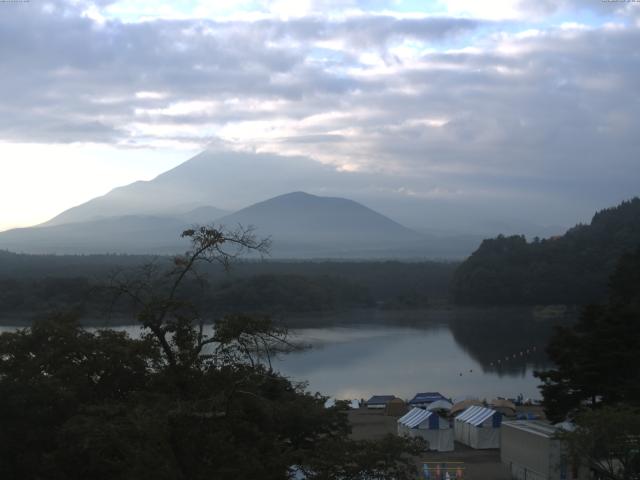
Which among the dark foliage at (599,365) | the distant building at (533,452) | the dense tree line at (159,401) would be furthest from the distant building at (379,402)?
the dense tree line at (159,401)

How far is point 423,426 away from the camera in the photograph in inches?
429

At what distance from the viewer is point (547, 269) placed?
124ft

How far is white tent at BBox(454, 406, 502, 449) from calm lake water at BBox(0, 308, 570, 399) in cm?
506

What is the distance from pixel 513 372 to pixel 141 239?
102m

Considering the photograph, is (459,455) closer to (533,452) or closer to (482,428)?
(482,428)

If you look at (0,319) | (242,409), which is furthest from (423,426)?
(0,319)

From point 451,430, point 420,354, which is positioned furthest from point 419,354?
point 451,430

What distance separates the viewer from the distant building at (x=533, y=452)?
8203 millimetres

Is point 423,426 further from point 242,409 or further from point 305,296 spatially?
point 305,296

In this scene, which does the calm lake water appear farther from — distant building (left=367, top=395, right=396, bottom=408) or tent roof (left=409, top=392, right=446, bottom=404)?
tent roof (left=409, top=392, right=446, bottom=404)

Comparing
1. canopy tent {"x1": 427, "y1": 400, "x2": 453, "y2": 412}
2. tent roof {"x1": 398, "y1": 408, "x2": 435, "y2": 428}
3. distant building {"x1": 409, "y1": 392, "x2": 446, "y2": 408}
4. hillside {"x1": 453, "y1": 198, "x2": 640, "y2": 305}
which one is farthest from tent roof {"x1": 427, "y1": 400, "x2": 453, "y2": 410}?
hillside {"x1": 453, "y1": 198, "x2": 640, "y2": 305}

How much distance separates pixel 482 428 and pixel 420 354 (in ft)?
38.4

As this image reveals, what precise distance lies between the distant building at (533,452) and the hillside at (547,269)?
2596cm

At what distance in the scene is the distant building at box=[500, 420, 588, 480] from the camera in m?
8.20
